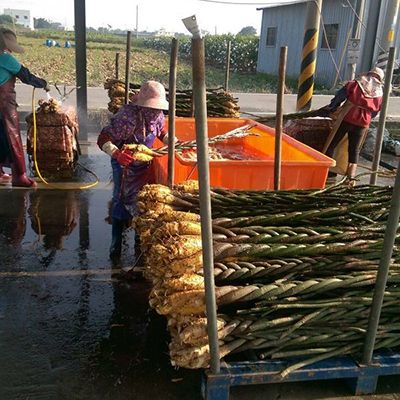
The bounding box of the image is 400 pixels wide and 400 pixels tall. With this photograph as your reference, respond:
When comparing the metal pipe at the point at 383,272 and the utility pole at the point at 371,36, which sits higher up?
the utility pole at the point at 371,36

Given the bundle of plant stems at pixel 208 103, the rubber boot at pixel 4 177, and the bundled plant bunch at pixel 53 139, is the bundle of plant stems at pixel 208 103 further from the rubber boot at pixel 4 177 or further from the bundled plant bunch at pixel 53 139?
the rubber boot at pixel 4 177

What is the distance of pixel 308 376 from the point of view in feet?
9.02

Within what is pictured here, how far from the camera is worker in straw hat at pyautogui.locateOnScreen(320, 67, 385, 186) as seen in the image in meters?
6.66

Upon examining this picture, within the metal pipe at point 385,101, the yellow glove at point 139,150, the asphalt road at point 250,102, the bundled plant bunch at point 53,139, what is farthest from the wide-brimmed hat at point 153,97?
the asphalt road at point 250,102

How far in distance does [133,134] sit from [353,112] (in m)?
3.74

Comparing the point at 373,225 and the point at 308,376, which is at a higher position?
the point at 373,225

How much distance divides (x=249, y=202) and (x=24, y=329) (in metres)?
1.83

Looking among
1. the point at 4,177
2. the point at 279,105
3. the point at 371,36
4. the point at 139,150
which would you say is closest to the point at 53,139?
the point at 4,177

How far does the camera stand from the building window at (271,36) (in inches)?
1095

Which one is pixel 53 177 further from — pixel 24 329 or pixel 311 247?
pixel 311 247

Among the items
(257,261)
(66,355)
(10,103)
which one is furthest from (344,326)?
(10,103)

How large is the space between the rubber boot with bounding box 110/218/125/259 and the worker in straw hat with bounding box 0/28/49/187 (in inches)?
100

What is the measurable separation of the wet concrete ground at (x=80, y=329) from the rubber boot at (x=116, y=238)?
10 cm

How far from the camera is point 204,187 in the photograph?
226 cm
